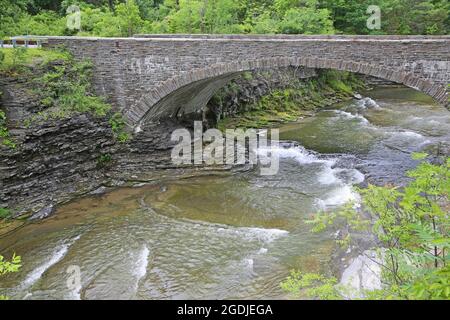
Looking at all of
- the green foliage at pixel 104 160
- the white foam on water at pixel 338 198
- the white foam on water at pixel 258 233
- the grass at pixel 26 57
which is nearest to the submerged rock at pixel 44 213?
the green foliage at pixel 104 160

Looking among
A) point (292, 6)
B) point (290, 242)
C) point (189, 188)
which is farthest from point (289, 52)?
point (292, 6)

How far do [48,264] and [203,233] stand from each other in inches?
194

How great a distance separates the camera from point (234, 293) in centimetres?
1091

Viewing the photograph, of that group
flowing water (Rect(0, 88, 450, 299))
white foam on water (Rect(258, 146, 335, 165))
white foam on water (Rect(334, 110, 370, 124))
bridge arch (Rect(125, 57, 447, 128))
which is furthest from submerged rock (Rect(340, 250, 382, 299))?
white foam on water (Rect(334, 110, 370, 124))

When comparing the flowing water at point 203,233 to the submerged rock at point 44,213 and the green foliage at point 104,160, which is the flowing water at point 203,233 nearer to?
the submerged rock at point 44,213

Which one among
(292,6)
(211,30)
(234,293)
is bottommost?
(234,293)

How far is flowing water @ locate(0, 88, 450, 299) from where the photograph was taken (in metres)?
11.4

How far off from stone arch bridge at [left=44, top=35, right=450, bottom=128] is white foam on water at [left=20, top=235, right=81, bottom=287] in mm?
8165

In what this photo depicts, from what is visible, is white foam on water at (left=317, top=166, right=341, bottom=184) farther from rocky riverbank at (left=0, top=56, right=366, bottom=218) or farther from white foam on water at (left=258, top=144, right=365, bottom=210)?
rocky riverbank at (left=0, top=56, right=366, bottom=218)

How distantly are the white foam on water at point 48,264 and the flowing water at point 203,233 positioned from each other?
29 millimetres

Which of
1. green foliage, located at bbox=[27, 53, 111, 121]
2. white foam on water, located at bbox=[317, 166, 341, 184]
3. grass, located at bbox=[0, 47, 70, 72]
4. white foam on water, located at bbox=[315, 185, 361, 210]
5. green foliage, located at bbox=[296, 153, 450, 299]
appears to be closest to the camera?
green foliage, located at bbox=[296, 153, 450, 299]

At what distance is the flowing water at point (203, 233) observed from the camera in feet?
37.4

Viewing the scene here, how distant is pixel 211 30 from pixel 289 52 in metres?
13.3

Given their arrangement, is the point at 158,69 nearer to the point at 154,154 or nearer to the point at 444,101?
the point at 154,154
